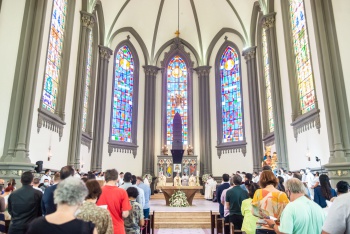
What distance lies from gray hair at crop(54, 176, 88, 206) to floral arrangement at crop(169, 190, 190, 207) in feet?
31.5

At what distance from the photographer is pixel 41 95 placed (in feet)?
32.2

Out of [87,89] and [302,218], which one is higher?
[87,89]

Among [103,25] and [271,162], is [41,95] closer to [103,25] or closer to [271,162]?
[103,25]

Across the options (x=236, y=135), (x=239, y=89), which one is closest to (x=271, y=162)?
(x=236, y=135)

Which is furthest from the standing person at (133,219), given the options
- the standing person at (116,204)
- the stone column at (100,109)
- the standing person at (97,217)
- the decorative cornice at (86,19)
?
the stone column at (100,109)

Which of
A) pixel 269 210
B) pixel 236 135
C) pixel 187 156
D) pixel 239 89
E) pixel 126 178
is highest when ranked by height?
pixel 239 89

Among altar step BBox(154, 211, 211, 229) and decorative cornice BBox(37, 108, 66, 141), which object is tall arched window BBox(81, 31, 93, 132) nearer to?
decorative cornice BBox(37, 108, 66, 141)

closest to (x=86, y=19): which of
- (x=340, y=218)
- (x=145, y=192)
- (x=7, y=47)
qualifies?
(x=7, y=47)

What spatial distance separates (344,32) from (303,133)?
157 inches

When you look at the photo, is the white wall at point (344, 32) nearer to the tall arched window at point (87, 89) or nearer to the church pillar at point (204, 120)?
the church pillar at point (204, 120)

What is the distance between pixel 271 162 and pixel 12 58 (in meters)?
11.0

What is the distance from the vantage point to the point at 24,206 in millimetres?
3643

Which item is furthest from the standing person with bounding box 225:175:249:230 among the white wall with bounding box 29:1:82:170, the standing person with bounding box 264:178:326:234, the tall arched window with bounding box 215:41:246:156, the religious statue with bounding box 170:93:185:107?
the religious statue with bounding box 170:93:185:107

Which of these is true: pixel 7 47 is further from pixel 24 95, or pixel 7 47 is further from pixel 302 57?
pixel 302 57
